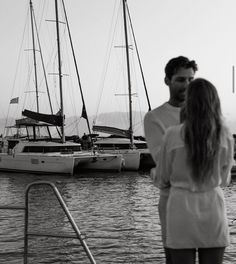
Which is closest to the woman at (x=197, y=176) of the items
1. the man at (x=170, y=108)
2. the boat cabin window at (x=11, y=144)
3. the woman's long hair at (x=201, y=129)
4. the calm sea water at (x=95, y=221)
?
the woman's long hair at (x=201, y=129)

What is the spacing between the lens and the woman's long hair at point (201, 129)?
252cm

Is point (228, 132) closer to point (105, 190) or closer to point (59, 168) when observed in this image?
point (105, 190)

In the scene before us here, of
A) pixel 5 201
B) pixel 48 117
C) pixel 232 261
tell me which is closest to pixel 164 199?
pixel 232 261

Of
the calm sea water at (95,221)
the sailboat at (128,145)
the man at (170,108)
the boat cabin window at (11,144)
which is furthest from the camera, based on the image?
the boat cabin window at (11,144)

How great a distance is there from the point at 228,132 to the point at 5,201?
61.8 feet

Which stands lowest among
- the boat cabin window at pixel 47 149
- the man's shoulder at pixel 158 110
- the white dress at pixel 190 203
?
the boat cabin window at pixel 47 149

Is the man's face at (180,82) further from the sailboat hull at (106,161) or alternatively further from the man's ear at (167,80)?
the sailboat hull at (106,161)

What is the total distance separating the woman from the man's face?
428 millimetres

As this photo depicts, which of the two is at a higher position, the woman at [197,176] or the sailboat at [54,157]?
the woman at [197,176]

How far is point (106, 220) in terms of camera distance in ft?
50.0

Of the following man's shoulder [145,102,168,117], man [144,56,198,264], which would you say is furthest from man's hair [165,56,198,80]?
man's shoulder [145,102,168,117]

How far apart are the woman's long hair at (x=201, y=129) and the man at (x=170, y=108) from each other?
0.38 metres

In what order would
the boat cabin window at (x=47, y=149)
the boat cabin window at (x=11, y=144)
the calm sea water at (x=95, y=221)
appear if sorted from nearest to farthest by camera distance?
1. the calm sea water at (x=95, y=221)
2. the boat cabin window at (x=47, y=149)
3. the boat cabin window at (x=11, y=144)

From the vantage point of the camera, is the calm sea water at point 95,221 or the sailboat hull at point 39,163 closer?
the calm sea water at point 95,221
